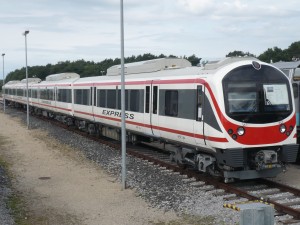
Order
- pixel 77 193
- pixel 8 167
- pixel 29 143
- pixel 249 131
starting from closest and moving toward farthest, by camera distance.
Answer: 1. pixel 249 131
2. pixel 77 193
3. pixel 8 167
4. pixel 29 143

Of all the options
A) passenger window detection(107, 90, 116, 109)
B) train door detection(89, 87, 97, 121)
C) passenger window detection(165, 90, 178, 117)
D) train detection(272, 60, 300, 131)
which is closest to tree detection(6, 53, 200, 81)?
train door detection(89, 87, 97, 121)

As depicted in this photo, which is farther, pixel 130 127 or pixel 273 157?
pixel 130 127

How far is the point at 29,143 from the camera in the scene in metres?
21.7

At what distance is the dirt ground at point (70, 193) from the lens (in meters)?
9.50

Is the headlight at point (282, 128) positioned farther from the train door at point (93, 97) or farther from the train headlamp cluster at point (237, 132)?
the train door at point (93, 97)

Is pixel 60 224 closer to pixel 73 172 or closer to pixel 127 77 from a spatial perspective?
pixel 73 172

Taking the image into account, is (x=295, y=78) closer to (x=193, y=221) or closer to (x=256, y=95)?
(x=256, y=95)

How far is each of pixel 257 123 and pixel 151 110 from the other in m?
4.42

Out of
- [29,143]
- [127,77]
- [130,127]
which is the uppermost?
[127,77]

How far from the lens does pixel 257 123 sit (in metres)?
10.9

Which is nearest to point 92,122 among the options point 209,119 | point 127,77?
point 127,77

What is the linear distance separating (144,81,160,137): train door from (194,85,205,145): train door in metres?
2.59

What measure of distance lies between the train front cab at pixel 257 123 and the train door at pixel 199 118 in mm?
657

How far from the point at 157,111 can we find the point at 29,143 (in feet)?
33.0
